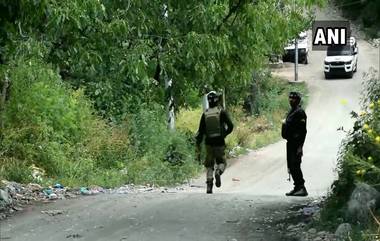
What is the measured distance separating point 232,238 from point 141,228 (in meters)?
1.44

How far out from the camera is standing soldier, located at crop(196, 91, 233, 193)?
11.9m

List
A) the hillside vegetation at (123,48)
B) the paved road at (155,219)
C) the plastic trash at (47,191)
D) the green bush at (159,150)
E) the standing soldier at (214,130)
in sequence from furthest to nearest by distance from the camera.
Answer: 1. the green bush at (159,150)
2. the plastic trash at (47,191)
3. the standing soldier at (214,130)
4. the paved road at (155,219)
5. the hillside vegetation at (123,48)

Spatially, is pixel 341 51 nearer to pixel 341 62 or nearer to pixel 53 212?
pixel 341 62

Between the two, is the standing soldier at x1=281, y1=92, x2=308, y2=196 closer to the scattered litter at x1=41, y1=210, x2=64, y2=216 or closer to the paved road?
the paved road

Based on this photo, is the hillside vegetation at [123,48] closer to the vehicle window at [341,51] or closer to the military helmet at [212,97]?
the military helmet at [212,97]

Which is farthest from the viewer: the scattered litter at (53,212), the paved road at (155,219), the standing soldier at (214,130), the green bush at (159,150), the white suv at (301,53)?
the white suv at (301,53)

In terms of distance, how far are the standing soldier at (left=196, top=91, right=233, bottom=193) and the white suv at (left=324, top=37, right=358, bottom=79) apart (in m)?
31.6

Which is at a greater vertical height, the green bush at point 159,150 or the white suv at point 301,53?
the white suv at point 301,53

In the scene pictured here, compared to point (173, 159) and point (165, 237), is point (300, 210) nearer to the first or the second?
point (165, 237)

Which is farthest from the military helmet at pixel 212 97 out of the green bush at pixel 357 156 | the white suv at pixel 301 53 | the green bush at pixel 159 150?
the white suv at pixel 301 53

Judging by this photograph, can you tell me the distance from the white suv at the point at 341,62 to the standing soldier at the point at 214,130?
3164cm

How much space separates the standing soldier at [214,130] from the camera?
11.9m

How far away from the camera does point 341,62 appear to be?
4272cm

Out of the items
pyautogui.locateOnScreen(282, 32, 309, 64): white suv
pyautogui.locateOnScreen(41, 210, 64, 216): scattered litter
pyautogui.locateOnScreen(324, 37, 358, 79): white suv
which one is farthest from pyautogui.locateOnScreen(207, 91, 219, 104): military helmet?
pyautogui.locateOnScreen(282, 32, 309, 64): white suv
